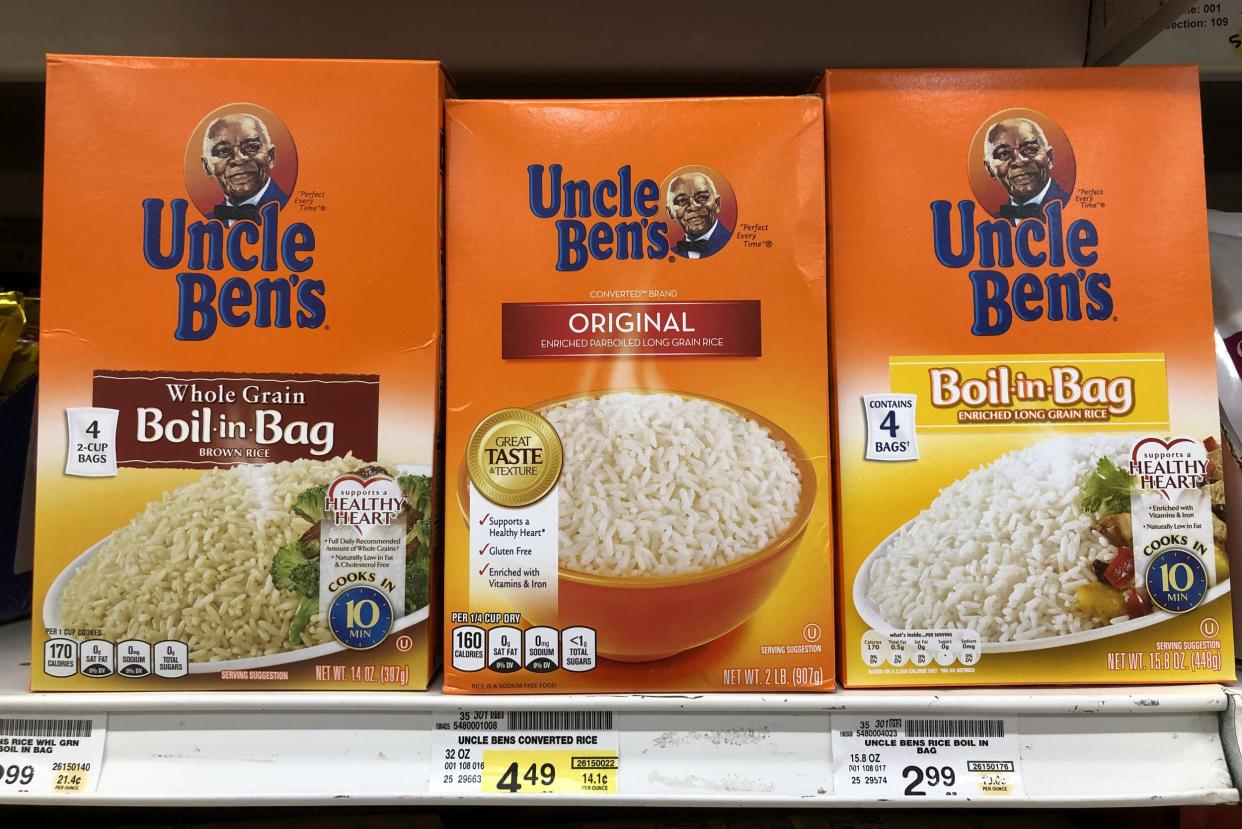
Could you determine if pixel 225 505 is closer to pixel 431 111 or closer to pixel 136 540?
pixel 136 540

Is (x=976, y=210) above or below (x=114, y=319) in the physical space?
above

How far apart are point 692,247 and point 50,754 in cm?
83

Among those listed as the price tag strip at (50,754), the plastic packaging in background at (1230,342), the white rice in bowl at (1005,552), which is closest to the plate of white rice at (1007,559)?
the white rice in bowl at (1005,552)

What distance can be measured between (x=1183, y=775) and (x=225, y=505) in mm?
994

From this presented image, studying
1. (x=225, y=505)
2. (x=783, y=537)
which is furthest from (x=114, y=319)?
(x=783, y=537)

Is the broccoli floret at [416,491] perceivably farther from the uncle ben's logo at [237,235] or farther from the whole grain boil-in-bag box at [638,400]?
the uncle ben's logo at [237,235]

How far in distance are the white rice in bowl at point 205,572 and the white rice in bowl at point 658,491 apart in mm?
247

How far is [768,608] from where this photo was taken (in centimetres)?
84

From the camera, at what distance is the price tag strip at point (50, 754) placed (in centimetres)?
78

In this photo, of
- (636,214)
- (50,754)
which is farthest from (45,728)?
(636,214)

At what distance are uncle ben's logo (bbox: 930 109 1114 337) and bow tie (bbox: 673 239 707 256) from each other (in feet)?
0.81

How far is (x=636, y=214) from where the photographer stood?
2.77ft

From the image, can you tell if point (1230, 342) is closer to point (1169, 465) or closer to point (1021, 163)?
point (1169, 465)

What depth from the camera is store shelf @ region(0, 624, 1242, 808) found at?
30.6 inches
